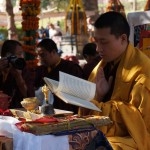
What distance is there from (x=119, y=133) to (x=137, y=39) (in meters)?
1.69

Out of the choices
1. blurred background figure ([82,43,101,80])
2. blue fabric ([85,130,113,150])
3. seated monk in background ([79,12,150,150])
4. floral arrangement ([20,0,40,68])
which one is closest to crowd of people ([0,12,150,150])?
seated monk in background ([79,12,150,150])

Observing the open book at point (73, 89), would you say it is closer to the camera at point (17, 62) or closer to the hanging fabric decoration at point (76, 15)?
the camera at point (17, 62)

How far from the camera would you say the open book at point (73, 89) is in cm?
274

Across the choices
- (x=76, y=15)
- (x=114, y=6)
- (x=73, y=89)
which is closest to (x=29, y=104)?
(x=73, y=89)

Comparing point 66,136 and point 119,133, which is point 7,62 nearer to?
point 119,133

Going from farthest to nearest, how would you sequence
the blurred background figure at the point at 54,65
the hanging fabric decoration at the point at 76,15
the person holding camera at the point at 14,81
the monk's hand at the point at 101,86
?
the hanging fabric decoration at the point at 76,15 → the blurred background figure at the point at 54,65 → the person holding camera at the point at 14,81 → the monk's hand at the point at 101,86

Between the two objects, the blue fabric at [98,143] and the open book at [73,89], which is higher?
the open book at [73,89]

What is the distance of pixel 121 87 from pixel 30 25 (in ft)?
13.5

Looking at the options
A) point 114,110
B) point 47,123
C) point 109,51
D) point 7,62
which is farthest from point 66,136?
point 7,62

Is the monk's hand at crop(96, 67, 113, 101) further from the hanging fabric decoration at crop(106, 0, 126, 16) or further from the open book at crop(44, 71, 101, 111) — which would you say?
the hanging fabric decoration at crop(106, 0, 126, 16)

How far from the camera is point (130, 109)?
10.6 feet

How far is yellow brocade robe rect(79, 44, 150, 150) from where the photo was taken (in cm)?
323

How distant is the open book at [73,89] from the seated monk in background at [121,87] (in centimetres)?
41

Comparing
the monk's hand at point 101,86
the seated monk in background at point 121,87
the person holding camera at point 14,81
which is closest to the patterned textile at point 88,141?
the seated monk in background at point 121,87
